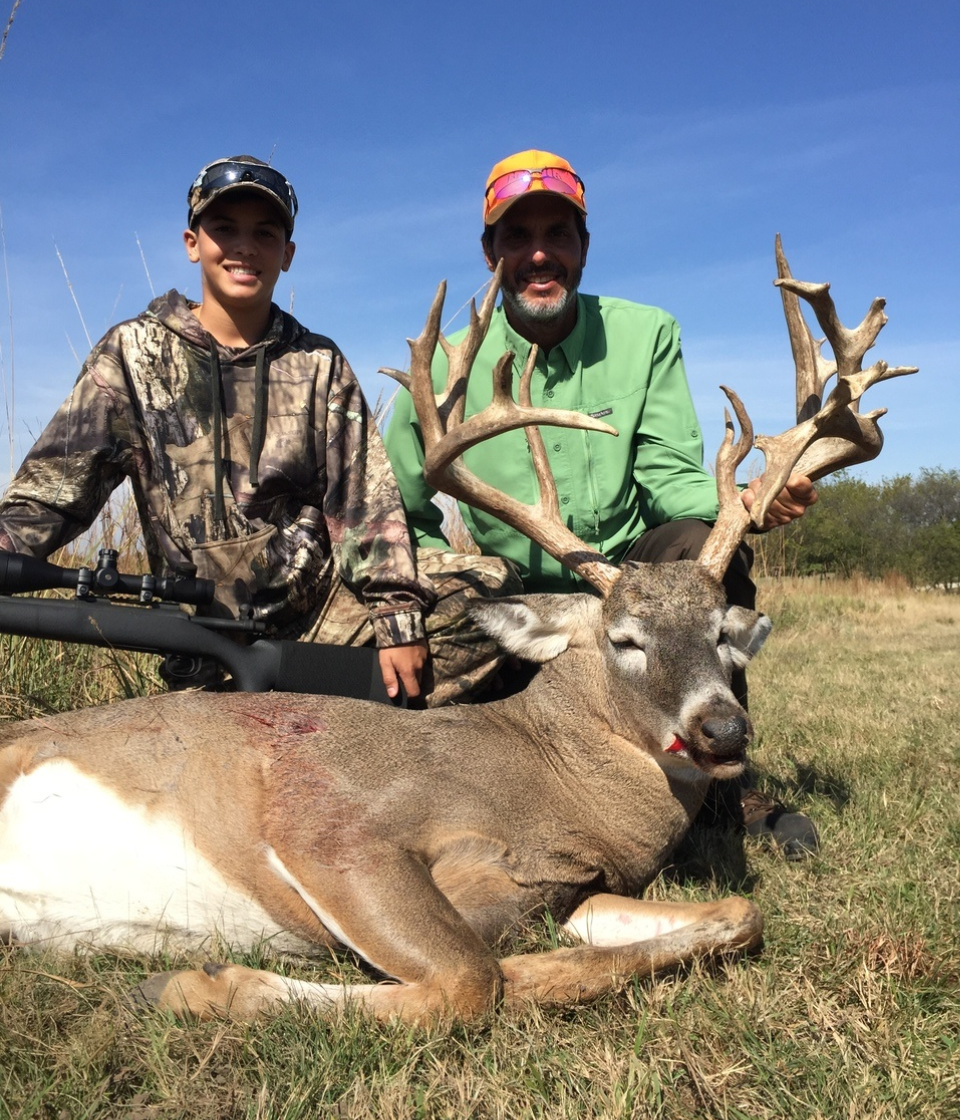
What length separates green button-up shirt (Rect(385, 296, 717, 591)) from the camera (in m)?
5.38

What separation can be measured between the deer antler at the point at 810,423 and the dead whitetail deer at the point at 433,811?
0.07 ft

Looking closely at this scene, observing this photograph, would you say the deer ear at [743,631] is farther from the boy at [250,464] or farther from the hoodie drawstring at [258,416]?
the hoodie drawstring at [258,416]

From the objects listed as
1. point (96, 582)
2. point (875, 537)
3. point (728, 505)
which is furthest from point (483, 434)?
point (875, 537)

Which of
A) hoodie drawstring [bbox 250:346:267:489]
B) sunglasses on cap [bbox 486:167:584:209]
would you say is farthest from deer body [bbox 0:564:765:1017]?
sunglasses on cap [bbox 486:167:584:209]

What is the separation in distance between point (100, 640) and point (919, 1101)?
3.00 m

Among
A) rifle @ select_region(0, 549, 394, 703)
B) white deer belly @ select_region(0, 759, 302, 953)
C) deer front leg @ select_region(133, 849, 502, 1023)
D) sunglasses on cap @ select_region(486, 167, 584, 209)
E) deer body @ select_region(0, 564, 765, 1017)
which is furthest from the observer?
sunglasses on cap @ select_region(486, 167, 584, 209)

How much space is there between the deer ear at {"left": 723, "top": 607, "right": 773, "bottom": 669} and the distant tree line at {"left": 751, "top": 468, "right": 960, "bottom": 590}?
15.8m

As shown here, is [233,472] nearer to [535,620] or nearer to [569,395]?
[535,620]

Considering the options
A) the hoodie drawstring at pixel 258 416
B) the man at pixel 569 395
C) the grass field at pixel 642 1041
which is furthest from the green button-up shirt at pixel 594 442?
the grass field at pixel 642 1041

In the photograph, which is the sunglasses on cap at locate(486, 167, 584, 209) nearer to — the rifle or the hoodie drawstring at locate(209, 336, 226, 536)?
the hoodie drawstring at locate(209, 336, 226, 536)

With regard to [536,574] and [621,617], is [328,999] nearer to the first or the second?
[621,617]

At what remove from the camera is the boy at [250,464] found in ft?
14.6

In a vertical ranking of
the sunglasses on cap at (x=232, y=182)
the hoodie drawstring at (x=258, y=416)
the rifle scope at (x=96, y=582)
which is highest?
the sunglasses on cap at (x=232, y=182)

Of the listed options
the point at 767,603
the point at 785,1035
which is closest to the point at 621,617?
the point at 785,1035
